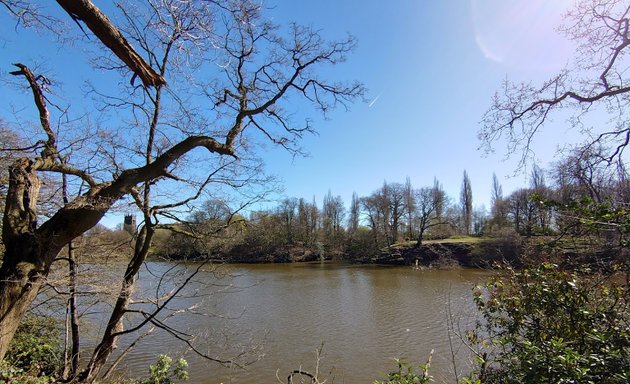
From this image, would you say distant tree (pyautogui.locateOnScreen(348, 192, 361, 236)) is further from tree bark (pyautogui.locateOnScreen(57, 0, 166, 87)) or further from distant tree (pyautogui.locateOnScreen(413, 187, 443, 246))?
tree bark (pyautogui.locateOnScreen(57, 0, 166, 87))

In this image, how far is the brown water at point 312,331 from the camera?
924 centimetres

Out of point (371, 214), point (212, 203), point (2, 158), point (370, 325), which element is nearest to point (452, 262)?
point (371, 214)

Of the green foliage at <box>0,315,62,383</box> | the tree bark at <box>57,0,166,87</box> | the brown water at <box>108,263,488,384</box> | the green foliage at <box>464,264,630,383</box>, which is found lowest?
the brown water at <box>108,263,488,384</box>

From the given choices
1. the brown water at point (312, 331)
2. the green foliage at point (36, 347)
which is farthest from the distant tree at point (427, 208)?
the green foliage at point (36, 347)

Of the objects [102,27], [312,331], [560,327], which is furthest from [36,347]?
[560,327]

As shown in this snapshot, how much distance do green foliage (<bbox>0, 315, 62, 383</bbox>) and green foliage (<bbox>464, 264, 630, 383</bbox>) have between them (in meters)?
6.83

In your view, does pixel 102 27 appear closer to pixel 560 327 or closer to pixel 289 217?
pixel 560 327

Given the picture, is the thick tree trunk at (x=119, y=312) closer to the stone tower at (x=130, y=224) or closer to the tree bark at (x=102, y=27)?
the stone tower at (x=130, y=224)

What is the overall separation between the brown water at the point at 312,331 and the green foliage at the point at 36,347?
2.10 m

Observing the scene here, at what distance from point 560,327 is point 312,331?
33.7 ft

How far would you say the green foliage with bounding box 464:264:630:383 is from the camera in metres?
2.43

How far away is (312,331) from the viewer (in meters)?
12.9

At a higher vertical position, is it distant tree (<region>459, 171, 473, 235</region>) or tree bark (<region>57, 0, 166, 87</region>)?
distant tree (<region>459, 171, 473, 235</region>)

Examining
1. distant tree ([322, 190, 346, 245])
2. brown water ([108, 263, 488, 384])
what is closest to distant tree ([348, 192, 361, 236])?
distant tree ([322, 190, 346, 245])
